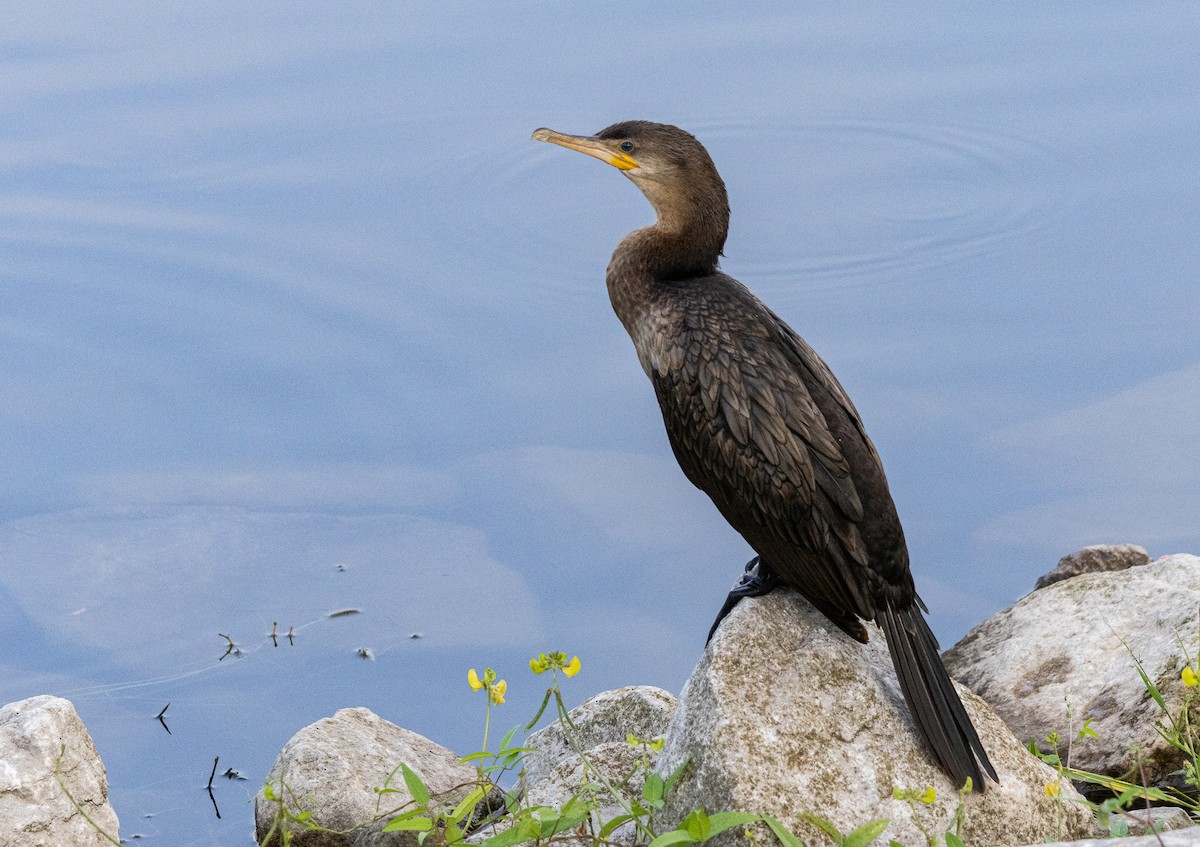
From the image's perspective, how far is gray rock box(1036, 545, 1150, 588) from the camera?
16.0ft

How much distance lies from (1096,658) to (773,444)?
1262mm

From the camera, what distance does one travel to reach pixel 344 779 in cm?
396

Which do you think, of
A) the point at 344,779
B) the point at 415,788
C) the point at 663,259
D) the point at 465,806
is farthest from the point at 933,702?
the point at 344,779

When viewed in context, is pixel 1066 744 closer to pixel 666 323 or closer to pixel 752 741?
pixel 752 741

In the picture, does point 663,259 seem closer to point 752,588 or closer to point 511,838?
point 752,588

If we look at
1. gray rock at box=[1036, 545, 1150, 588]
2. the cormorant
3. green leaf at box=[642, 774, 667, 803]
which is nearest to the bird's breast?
the cormorant

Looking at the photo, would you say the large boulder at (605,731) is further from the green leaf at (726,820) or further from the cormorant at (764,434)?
the green leaf at (726,820)

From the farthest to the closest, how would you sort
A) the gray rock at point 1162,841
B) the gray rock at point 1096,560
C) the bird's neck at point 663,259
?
the gray rock at point 1096,560 < the bird's neck at point 663,259 < the gray rock at point 1162,841

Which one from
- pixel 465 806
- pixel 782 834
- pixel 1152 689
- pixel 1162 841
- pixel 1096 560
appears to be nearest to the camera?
pixel 1162 841

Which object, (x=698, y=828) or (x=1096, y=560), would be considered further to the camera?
(x=1096, y=560)

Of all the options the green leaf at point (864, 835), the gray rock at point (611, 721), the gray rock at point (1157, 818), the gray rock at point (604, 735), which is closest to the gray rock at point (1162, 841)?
the green leaf at point (864, 835)

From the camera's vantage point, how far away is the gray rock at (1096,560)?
489cm

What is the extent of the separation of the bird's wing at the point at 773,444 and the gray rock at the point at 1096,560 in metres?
1.43

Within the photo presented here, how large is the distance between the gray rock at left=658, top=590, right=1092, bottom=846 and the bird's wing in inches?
7.6
